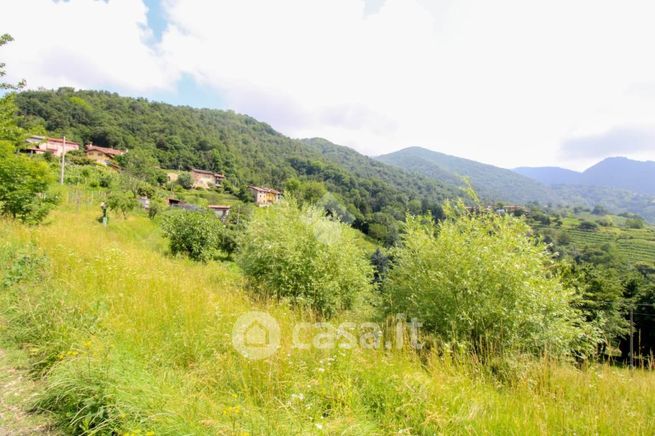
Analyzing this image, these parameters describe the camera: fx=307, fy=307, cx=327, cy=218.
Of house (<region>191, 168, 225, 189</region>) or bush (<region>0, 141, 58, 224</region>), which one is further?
house (<region>191, 168, 225, 189</region>)

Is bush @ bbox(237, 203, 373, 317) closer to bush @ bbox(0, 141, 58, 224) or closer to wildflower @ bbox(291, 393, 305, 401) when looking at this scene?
wildflower @ bbox(291, 393, 305, 401)

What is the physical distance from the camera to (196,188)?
76562 millimetres

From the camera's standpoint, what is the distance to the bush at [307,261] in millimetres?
9305

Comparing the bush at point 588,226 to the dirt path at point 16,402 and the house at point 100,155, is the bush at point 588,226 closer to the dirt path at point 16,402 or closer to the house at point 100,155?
the dirt path at point 16,402

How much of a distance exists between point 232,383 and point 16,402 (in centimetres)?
161

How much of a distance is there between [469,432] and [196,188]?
8199cm

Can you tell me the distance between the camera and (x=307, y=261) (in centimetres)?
959

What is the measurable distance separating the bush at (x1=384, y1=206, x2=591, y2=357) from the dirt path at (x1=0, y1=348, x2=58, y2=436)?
219 inches

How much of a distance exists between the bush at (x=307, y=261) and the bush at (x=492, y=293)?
2.11 metres

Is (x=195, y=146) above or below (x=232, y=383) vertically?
above

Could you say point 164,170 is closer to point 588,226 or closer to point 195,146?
point 195,146

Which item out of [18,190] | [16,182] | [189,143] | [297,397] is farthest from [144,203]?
[189,143]

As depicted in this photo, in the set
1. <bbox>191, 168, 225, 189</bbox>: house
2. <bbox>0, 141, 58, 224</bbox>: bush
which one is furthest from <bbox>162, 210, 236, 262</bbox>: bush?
<bbox>191, 168, 225, 189</bbox>: house

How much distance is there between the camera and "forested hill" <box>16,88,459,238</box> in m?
76.2
